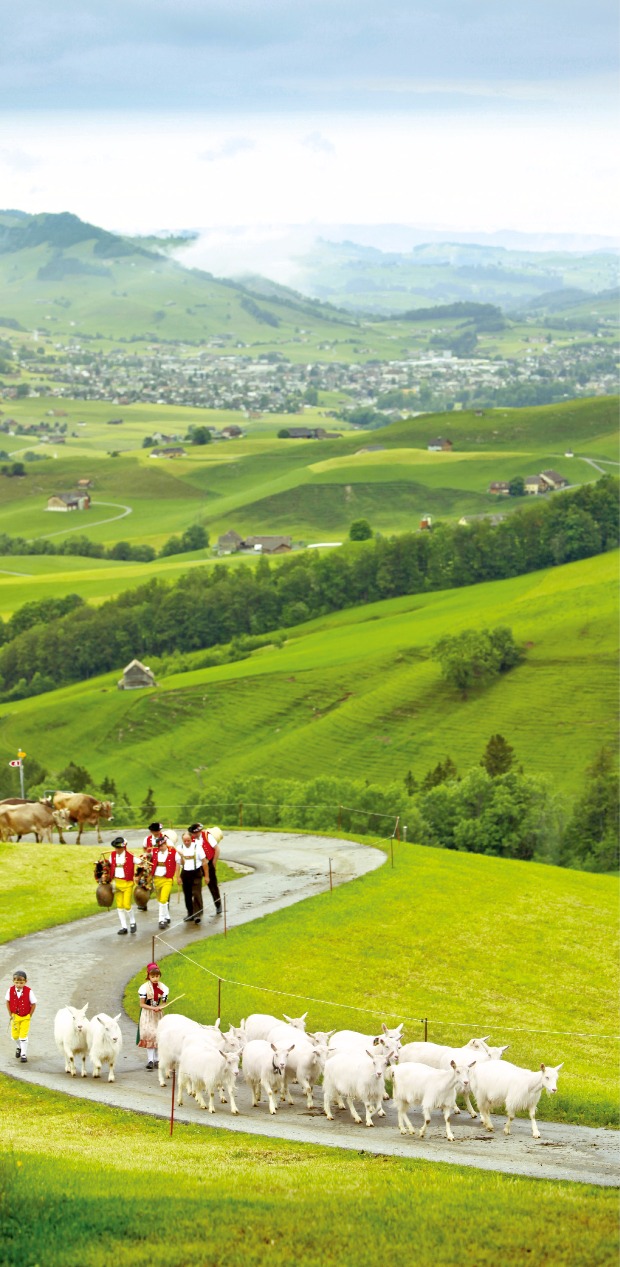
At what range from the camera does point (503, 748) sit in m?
93.1

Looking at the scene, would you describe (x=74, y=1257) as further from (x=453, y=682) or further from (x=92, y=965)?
(x=453, y=682)

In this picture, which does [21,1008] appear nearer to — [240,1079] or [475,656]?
[240,1079]

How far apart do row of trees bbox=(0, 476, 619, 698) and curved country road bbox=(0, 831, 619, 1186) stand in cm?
12249

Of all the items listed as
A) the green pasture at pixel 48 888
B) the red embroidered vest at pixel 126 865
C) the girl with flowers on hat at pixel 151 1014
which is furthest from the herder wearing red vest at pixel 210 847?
the girl with flowers on hat at pixel 151 1014

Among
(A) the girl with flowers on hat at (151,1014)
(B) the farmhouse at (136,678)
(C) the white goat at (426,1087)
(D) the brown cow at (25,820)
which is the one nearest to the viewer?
(C) the white goat at (426,1087)

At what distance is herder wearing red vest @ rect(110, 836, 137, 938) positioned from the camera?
32.4 m

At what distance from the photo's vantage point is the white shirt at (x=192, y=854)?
3391 cm

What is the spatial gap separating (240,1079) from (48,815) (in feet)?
84.2

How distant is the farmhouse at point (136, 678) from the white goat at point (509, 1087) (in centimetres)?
12543

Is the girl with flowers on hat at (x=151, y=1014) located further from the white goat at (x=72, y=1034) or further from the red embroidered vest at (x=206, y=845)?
the red embroidered vest at (x=206, y=845)

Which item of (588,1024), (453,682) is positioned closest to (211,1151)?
(588,1024)

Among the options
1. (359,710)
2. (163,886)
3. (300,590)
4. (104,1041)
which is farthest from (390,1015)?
(300,590)

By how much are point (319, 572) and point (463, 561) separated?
17.7m

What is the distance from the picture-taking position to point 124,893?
107 feet
